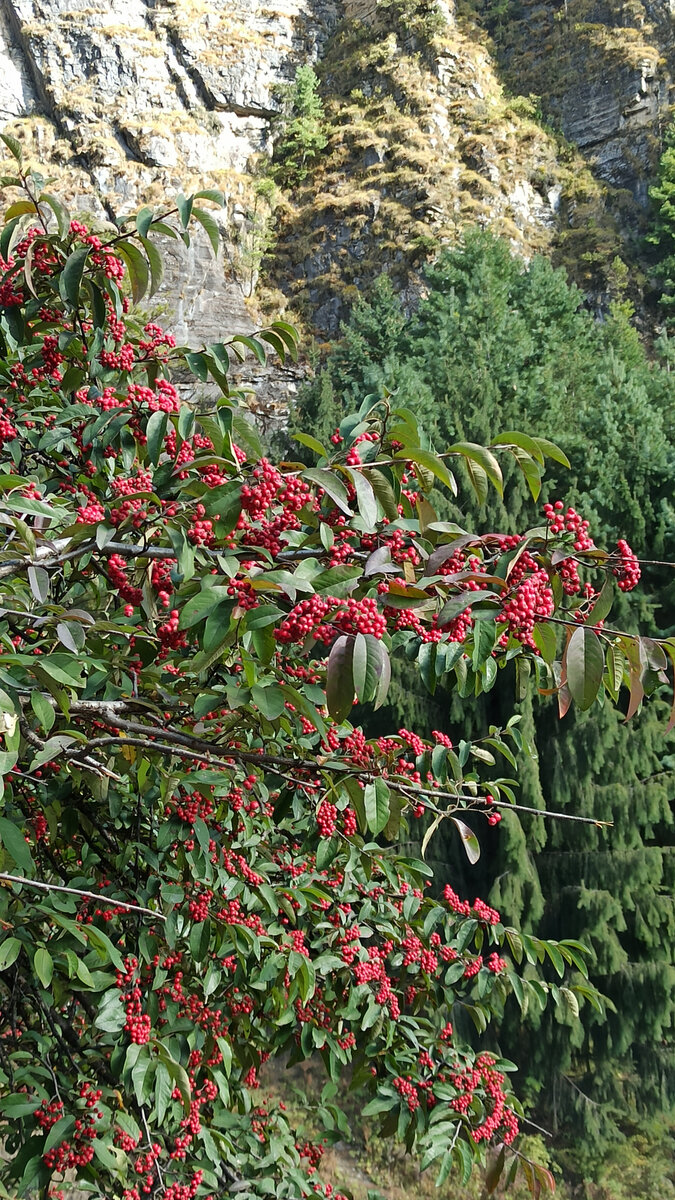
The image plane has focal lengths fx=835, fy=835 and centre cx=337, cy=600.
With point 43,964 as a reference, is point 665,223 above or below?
above

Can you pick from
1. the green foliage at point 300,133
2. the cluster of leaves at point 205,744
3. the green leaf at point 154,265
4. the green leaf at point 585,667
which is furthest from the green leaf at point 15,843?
the green foliage at point 300,133

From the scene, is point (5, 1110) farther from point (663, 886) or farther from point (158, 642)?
point (663, 886)

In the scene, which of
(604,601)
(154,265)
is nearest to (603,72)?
(154,265)

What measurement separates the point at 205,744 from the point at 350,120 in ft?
63.7

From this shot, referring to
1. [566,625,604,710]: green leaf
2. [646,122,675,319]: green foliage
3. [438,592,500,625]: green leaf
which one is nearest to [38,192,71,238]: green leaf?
[438,592,500,625]: green leaf

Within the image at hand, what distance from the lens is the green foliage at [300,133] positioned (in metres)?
17.5

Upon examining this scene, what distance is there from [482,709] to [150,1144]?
13.4ft

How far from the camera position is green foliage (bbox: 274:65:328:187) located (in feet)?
57.3

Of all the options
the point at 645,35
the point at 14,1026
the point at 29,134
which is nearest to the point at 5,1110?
the point at 14,1026

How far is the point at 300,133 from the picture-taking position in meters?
17.6

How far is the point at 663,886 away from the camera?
199 inches

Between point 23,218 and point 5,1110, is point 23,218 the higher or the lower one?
the higher one

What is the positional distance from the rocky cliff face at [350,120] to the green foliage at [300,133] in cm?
30

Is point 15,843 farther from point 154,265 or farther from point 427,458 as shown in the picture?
point 154,265
